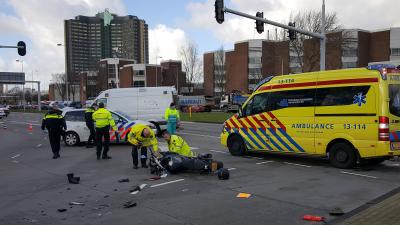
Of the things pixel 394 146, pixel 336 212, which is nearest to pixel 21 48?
pixel 394 146

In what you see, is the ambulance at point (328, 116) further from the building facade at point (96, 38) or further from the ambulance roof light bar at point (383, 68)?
the building facade at point (96, 38)

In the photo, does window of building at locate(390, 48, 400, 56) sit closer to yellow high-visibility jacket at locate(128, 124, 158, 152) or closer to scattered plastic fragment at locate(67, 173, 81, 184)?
yellow high-visibility jacket at locate(128, 124, 158, 152)

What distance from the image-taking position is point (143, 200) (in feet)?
24.5

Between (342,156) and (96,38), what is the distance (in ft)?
266

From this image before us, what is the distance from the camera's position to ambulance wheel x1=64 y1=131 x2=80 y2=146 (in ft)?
55.3

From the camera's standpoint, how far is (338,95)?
1065cm

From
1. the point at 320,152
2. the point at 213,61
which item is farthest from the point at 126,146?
the point at 213,61

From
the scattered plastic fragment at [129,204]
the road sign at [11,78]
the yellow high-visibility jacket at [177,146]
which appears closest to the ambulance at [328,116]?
the yellow high-visibility jacket at [177,146]

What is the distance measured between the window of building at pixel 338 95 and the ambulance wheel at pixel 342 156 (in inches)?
41.6

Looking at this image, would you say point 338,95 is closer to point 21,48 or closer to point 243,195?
point 243,195

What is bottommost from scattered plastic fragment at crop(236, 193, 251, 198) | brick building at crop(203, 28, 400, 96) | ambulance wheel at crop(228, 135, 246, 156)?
scattered plastic fragment at crop(236, 193, 251, 198)

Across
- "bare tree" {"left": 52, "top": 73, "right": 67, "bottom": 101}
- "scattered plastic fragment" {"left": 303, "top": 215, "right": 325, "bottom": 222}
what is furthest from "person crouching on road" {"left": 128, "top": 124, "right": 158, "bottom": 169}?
"bare tree" {"left": 52, "top": 73, "right": 67, "bottom": 101}

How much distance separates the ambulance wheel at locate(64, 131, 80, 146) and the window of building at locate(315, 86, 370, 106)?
990cm

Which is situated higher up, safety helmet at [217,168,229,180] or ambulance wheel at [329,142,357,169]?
ambulance wheel at [329,142,357,169]
